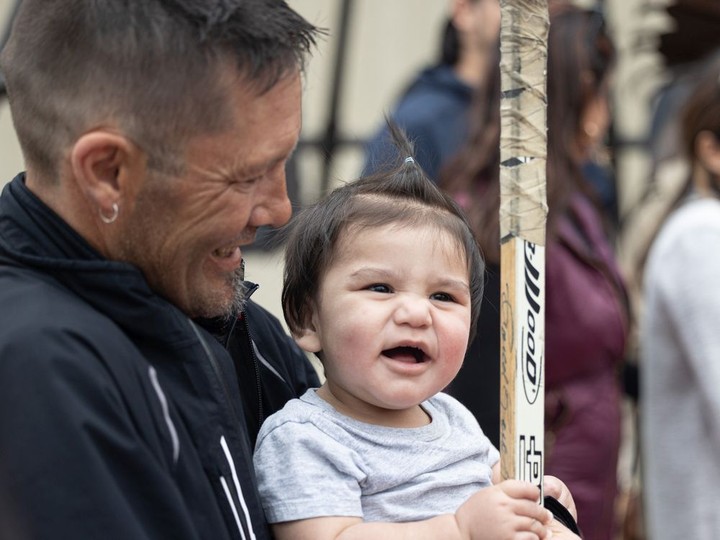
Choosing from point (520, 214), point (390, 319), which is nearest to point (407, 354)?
point (390, 319)

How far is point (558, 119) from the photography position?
13.5 feet

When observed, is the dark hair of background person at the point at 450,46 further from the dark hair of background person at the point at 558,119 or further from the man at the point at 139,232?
the man at the point at 139,232

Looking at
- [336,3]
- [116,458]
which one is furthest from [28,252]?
[336,3]

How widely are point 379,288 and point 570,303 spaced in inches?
66.7

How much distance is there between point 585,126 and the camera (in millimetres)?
4262

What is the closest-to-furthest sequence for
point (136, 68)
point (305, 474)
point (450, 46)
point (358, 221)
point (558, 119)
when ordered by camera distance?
1. point (136, 68)
2. point (305, 474)
3. point (358, 221)
4. point (558, 119)
5. point (450, 46)

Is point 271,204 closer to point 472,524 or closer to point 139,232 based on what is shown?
point 139,232

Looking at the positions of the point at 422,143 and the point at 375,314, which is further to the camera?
the point at 422,143

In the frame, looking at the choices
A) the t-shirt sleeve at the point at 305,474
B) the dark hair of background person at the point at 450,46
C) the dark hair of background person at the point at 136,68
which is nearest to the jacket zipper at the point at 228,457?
the t-shirt sleeve at the point at 305,474

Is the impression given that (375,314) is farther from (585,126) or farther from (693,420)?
(585,126)

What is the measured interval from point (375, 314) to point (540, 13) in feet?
1.71

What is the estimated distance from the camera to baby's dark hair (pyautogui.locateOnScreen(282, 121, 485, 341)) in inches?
90.7

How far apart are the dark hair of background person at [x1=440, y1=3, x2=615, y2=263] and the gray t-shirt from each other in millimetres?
1521

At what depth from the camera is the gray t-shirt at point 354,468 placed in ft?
6.78
